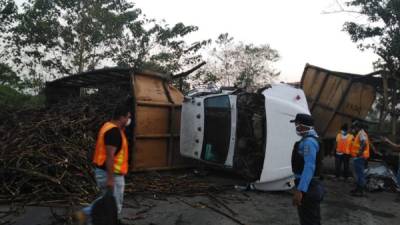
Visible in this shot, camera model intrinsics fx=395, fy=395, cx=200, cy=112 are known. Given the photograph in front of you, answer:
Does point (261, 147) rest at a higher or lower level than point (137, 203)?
higher

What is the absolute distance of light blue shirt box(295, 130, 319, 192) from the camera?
400cm

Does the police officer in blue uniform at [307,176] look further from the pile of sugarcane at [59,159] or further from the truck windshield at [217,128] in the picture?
the truck windshield at [217,128]

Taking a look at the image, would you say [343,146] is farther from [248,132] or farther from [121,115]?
[121,115]

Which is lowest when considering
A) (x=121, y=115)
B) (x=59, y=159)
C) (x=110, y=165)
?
(x=59, y=159)

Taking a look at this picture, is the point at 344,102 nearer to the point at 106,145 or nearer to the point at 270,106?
the point at 270,106

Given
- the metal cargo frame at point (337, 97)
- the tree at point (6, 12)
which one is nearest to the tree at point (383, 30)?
the metal cargo frame at point (337, 97)

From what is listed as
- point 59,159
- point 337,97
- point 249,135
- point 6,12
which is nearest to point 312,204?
point 249,135

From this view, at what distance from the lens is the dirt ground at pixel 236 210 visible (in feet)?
17.9

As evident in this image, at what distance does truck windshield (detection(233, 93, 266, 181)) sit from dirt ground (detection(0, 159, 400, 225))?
0.50 metres

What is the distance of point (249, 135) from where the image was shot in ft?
25.3

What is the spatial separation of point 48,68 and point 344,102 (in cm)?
1550

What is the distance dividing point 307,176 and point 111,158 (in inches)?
78.6

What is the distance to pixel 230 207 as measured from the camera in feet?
A: 21.1

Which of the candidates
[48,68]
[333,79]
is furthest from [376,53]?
[48,68]
